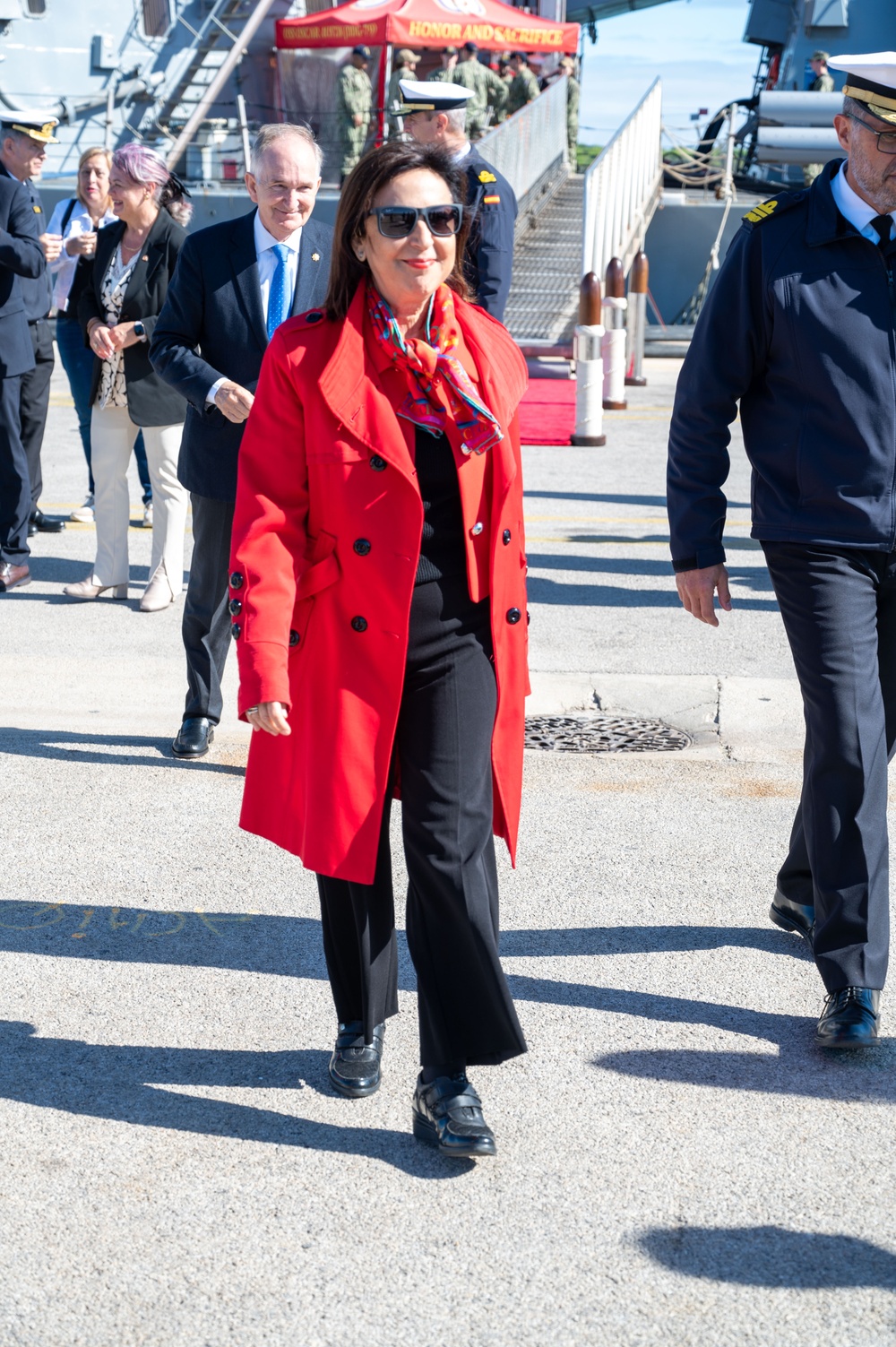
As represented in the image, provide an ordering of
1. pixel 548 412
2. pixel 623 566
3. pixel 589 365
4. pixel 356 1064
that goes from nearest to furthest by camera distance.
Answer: pixel 356 1064 < pixel 623 566 < pixel 589 365 < pixel 548 412

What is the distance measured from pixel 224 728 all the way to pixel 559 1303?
367cm

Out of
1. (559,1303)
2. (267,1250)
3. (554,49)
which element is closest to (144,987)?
(267,1250)

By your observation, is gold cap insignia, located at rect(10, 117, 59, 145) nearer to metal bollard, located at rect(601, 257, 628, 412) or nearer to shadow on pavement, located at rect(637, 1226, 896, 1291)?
shadow on pavement, located at rect(637, 1226, 896, 1291)

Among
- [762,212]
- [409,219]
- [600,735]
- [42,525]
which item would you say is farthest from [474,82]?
[409,219]

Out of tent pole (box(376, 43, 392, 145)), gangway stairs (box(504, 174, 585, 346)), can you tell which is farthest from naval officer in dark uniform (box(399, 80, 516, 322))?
tent pole (box(376, 43, 392, 145))

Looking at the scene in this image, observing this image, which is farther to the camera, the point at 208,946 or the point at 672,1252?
the point at 208,946

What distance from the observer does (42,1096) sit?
132 inches

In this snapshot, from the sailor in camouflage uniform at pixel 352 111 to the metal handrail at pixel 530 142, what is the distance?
1852 mm

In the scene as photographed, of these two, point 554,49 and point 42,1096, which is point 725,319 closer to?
point 42,1096

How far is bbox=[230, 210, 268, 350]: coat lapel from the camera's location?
5215 mm

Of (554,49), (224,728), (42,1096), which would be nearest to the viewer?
(42,1096)

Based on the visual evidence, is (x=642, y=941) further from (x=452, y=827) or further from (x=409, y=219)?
(x=409, y=219)

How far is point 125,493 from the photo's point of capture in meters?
7.50

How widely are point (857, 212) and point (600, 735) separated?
108 inches
